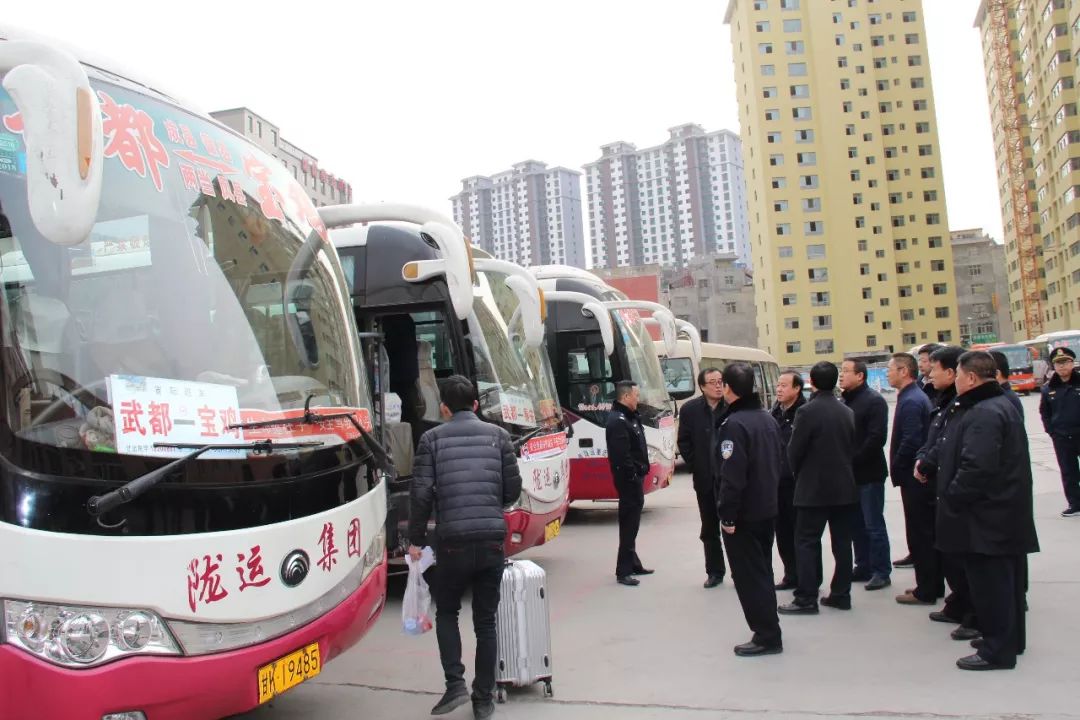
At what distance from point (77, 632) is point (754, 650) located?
3.83 metres

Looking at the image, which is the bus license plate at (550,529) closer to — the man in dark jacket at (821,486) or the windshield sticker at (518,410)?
the windshield sticker at (518,410)

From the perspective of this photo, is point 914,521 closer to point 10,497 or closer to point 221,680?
point 221,680

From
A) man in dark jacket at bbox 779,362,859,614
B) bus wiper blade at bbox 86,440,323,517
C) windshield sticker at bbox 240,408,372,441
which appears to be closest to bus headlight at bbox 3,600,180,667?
bus wiper blade at bbox 86,440,323,517

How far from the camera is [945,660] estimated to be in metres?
5.01

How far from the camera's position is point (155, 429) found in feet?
10.3

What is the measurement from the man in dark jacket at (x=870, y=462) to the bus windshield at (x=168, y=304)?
13.7 feet

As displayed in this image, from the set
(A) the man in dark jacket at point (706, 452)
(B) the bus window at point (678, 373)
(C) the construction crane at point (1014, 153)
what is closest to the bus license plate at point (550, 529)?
(A) the man in dark jacket at point (706, 452)

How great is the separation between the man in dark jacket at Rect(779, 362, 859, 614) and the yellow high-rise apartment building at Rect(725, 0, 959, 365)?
218 ft

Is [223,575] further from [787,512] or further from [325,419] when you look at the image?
[787,512]

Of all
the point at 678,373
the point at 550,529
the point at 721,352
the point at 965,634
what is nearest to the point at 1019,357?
the point at 721,352

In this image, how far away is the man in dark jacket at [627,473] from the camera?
7453 millimetres

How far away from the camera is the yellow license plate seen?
3.32m

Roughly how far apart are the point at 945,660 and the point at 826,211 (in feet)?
235

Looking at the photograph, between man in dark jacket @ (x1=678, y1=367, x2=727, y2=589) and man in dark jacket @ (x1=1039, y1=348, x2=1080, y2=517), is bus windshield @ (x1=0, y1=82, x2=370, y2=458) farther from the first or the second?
man in dark jacket @ (x1=1039, y1=348, x2=1080, y2=517)
